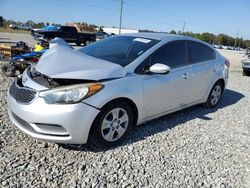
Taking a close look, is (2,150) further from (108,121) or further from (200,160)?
(200,160)

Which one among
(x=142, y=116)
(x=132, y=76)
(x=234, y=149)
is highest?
(x=132, y=76)

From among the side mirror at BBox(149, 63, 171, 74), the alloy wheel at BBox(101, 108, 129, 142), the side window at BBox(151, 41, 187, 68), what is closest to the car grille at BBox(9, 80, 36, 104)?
the alloy wheel at BBox(101, 108, 129, 142)

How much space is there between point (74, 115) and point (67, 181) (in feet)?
2.48

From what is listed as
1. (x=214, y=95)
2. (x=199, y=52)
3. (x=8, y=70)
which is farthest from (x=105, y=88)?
(x=8, y=70)

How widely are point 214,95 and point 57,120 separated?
4038 millimetres

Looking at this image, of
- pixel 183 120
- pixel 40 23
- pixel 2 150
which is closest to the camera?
pixel 2 150

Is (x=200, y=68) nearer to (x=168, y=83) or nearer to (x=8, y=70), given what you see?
(x=168, y=83)

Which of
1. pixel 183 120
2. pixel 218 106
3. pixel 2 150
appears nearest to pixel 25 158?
pixel 2 150

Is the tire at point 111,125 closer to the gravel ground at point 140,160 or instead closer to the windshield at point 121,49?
the gravel ground at point 140,160

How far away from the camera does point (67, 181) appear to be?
9.59 feet

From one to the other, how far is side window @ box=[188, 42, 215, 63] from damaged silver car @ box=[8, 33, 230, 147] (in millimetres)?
41

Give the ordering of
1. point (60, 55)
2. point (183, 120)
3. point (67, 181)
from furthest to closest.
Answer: point (183, 120) < point (60, 55) < point (67, 181)

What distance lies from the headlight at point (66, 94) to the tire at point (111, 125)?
0.36 m

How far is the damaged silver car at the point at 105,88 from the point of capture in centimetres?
321
